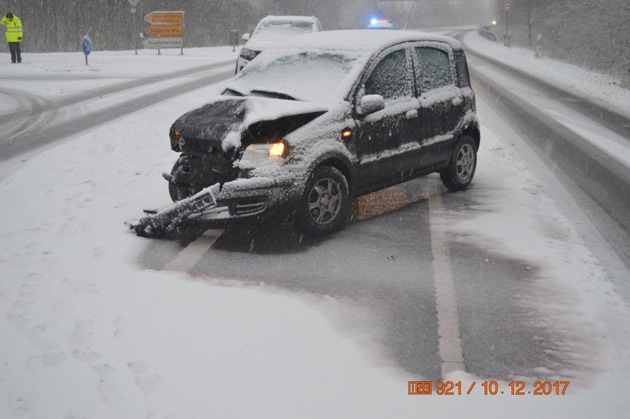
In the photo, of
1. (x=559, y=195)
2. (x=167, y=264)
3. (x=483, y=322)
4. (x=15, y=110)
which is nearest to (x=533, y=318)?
(x=483, y=322)

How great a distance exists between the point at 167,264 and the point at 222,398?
7.07 feet

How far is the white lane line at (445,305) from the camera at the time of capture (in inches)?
154

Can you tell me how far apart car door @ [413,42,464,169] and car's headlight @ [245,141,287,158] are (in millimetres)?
1986

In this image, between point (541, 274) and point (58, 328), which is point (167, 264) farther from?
point (541, 274)

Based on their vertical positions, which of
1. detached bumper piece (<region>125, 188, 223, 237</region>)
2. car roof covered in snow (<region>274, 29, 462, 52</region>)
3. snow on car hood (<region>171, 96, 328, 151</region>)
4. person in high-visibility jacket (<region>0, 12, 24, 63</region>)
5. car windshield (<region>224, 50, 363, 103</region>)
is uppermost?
person in high-visibility jacket (<region>0, 12, 24, 63</region>)

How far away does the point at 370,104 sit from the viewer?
610 centimetres

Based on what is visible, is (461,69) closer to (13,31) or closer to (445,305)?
(445,305)

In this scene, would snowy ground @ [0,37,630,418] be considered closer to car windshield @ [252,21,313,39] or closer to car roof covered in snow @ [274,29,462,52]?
car roof covered in snow @ [274,29,462,52]

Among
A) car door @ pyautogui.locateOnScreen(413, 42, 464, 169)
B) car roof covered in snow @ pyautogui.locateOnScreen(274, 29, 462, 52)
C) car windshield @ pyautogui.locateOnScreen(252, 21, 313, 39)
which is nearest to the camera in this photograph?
car roof covered in snow @ pyautogui.locateOnScreen(274, 29, 462, 52)

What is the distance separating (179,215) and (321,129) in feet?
4.85

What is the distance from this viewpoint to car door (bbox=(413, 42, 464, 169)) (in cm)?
709

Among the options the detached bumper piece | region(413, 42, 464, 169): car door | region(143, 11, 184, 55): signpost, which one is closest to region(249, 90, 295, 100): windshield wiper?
the detached bumper piece

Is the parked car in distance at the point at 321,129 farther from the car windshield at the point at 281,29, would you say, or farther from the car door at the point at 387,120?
the car windshield at the point at 281,29

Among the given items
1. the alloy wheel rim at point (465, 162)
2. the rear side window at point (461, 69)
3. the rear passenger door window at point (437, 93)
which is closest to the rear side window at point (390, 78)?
the rear passenger door window at point (437, 93)
